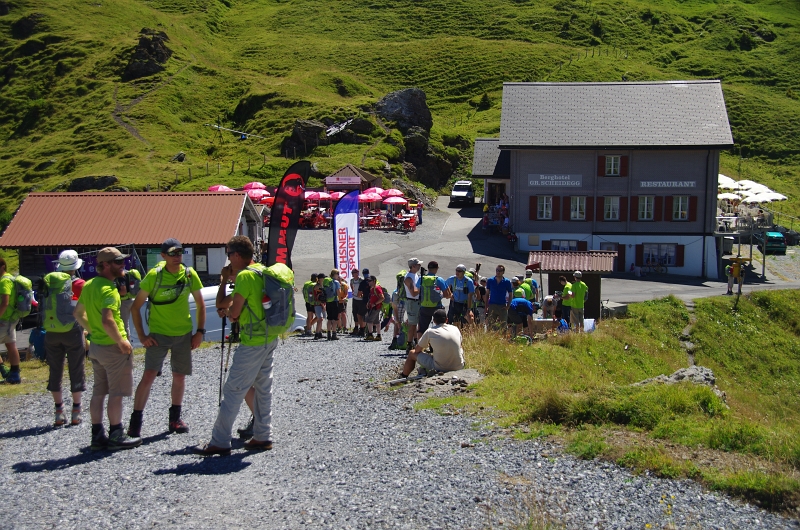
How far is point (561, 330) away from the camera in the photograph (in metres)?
18.2

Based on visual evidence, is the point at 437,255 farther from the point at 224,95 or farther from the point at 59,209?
the point at 224,95

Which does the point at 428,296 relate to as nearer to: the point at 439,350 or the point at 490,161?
the point at 439,350

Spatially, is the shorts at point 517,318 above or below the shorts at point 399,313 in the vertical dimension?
below

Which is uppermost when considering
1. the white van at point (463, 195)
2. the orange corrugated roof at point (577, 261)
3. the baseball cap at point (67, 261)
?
the white van at point (463, 195)

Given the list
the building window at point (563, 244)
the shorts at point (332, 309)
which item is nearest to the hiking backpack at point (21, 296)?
the shorts at point (332, 309)

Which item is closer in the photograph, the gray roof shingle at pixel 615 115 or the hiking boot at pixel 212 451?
the hiking boot at pixel 212 451

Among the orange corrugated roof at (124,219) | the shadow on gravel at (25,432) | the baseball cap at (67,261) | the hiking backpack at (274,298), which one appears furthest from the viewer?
the orange corrugated roof at (124,219)

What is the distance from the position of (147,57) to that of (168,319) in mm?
89914

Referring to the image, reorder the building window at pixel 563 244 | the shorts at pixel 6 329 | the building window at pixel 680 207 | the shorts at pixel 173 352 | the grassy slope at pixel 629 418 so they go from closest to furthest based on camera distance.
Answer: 1. the grassy slope at pixel 629 418
2. the shorts at pixel 173 352
3. the shorts at pixel 6 329
4. the building window at pixel 680 207
5. the building window at pixel 563 244

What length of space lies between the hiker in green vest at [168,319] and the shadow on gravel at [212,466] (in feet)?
3.32

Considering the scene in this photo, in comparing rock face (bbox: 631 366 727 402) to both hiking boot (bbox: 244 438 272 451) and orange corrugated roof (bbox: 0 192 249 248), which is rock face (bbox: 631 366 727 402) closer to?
hiking boot (bbox: 244 438 272 451)

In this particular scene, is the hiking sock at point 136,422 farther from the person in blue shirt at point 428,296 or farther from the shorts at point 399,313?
the shorts at point 399,313

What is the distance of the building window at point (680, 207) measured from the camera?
137ft

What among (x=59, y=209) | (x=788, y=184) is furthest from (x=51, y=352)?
(x=788, y=184)
